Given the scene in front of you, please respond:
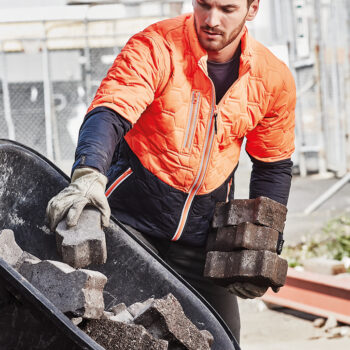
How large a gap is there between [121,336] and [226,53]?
1.44 metres

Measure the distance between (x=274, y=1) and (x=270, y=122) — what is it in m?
8.79

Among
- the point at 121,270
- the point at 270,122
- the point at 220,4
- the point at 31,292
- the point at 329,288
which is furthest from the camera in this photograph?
the point at 329,288

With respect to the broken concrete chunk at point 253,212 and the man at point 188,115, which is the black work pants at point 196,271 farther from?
the broken concrete chunk at point 253,212

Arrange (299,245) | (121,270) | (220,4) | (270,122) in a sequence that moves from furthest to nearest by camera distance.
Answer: (299,245) → (270,122) → (220,4) → (121,270)

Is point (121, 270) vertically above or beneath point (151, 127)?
beneath

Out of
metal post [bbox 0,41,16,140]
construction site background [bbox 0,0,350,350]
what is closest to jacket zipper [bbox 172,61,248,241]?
construction site background [bbox 0,0,350,350]

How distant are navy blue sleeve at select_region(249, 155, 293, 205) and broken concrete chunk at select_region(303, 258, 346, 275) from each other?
294cm

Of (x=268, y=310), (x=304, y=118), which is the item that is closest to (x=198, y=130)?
(x=268, y=310)

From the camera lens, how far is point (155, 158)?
318 centimetres

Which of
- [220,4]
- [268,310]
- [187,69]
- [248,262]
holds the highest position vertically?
[220,4]

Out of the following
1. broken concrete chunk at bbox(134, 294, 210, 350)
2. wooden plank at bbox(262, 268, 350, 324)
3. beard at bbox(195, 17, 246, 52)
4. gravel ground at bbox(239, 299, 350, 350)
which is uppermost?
beard at bbox(195, 17, 246, 52)

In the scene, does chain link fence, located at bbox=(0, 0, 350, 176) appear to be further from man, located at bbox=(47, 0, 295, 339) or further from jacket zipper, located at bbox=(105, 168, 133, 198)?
jacket zipper, located at bbox=(105, 168, 133, 198)

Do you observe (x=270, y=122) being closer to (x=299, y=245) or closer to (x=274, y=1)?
(x=299, y=245)

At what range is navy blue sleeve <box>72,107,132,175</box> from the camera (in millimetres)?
2667
